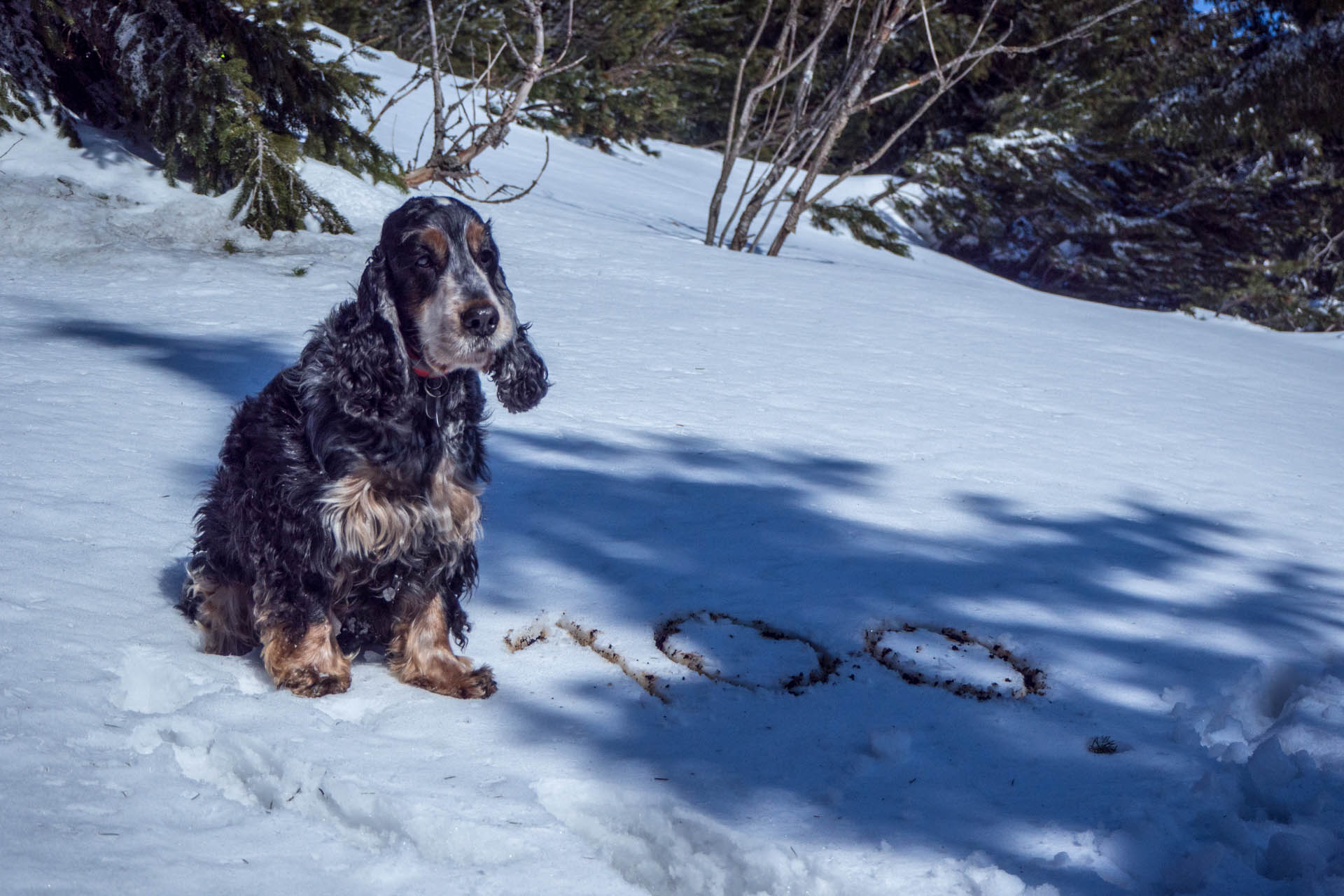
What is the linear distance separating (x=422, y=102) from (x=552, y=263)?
7505 millimetres

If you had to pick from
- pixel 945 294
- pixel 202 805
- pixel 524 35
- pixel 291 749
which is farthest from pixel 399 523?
pixel 524 35

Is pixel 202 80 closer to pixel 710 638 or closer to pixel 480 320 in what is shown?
pixel 480 320

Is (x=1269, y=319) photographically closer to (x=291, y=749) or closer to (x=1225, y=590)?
(x=1225, y=590)

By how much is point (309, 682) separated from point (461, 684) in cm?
41

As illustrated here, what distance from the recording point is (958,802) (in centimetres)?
253

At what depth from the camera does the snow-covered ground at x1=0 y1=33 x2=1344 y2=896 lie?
2248 millimetres

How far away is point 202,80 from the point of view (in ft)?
26.0

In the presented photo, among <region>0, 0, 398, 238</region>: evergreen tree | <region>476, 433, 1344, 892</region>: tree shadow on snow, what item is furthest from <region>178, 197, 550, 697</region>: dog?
<region>0, 0, 398, 238</region>: evergreen tree

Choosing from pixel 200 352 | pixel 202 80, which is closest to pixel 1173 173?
pixel 202 80

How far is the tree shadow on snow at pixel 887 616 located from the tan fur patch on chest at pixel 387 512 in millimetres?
566

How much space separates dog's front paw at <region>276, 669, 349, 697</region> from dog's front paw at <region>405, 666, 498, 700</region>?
9.6 inches

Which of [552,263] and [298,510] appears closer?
[298,510]

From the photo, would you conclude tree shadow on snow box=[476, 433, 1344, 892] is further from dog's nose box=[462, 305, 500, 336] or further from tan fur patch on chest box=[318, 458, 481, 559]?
dog's nose box=[462, 305, 500, 336]

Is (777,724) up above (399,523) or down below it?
below
